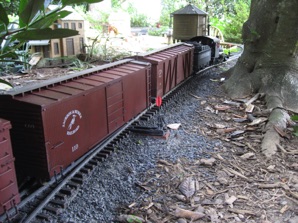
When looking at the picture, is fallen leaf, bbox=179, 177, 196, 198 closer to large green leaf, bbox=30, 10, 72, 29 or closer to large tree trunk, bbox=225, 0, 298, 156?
large tree trunk, bbox=225, 0, 298, 156

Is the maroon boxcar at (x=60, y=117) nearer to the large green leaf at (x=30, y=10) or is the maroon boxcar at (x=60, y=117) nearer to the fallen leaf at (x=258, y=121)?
the large green leaf at (x=30, y=10)

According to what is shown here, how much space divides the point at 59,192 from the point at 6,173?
4.21ft

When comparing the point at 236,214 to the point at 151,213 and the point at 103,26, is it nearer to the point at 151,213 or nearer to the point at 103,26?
the point at 151,213

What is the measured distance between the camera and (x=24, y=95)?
528 cm

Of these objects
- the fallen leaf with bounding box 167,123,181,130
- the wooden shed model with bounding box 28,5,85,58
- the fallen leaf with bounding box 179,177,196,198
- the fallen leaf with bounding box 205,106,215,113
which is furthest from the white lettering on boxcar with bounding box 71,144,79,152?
the wooden shed model with bounding box 28,5,85,58

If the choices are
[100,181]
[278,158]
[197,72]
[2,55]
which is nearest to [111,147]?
[100,181]

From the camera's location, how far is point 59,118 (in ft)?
17.7

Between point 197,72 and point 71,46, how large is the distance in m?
6.92


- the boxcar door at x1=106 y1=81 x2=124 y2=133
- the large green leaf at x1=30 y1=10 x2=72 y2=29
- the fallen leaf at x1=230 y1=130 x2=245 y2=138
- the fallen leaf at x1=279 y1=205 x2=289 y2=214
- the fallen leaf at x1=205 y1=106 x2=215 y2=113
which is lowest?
the fallen leaf at x1=279 y1=205 x2=289 y2=214

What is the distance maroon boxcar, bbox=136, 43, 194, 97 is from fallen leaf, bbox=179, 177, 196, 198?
4.76 metres

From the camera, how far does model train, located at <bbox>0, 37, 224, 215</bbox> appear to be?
4867 mm

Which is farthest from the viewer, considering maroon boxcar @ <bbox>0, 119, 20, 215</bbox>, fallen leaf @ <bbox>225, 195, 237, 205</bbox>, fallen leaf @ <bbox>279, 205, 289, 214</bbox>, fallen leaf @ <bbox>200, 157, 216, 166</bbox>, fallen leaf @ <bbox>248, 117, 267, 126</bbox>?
fallen leaf @ <bbox>248, 117, 267, 126</bbox>

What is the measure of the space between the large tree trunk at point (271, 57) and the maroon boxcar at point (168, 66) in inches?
90.6

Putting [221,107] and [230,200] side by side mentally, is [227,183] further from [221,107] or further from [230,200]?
[221,107]
